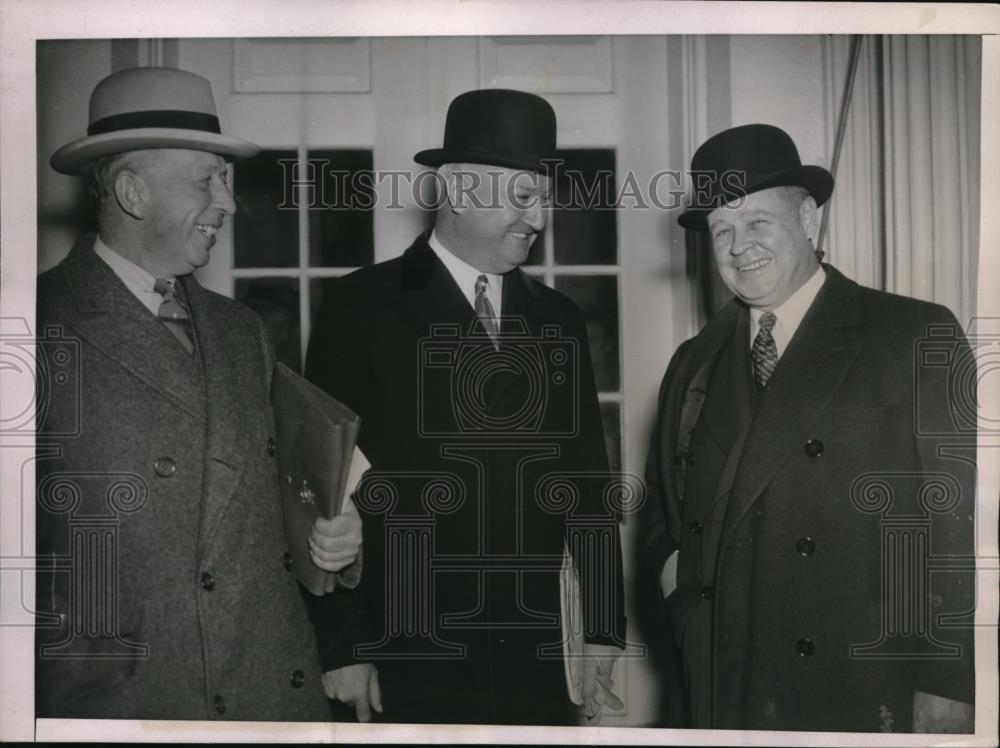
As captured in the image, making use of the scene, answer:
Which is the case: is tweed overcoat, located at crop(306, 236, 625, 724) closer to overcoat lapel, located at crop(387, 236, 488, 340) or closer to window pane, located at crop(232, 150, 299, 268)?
overcoat lapel, located at crop(387, 236, 488, 340)

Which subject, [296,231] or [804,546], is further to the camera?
[296,231]

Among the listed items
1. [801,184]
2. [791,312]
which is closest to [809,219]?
[801,184]

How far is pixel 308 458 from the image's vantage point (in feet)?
6.57

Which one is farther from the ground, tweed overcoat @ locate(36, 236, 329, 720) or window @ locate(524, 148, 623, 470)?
window @ locate(524, 148, 623, 470)

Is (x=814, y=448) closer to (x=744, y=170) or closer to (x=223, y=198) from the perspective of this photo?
(x=744, y=170)

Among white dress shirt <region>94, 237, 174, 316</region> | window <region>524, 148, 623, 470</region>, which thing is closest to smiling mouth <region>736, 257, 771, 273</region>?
window <region>524, 148, 623, 470</region>

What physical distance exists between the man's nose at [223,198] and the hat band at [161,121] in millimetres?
101

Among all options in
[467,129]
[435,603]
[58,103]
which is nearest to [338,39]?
[467,129]

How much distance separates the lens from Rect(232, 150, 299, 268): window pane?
209 centimetres

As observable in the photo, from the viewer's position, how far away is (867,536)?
204 cm

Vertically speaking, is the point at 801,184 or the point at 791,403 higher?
the point at 801,184

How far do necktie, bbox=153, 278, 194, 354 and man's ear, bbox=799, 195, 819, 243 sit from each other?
1170mm

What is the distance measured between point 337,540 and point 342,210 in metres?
0.63

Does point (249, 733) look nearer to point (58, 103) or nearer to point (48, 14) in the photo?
point (58, 103)
